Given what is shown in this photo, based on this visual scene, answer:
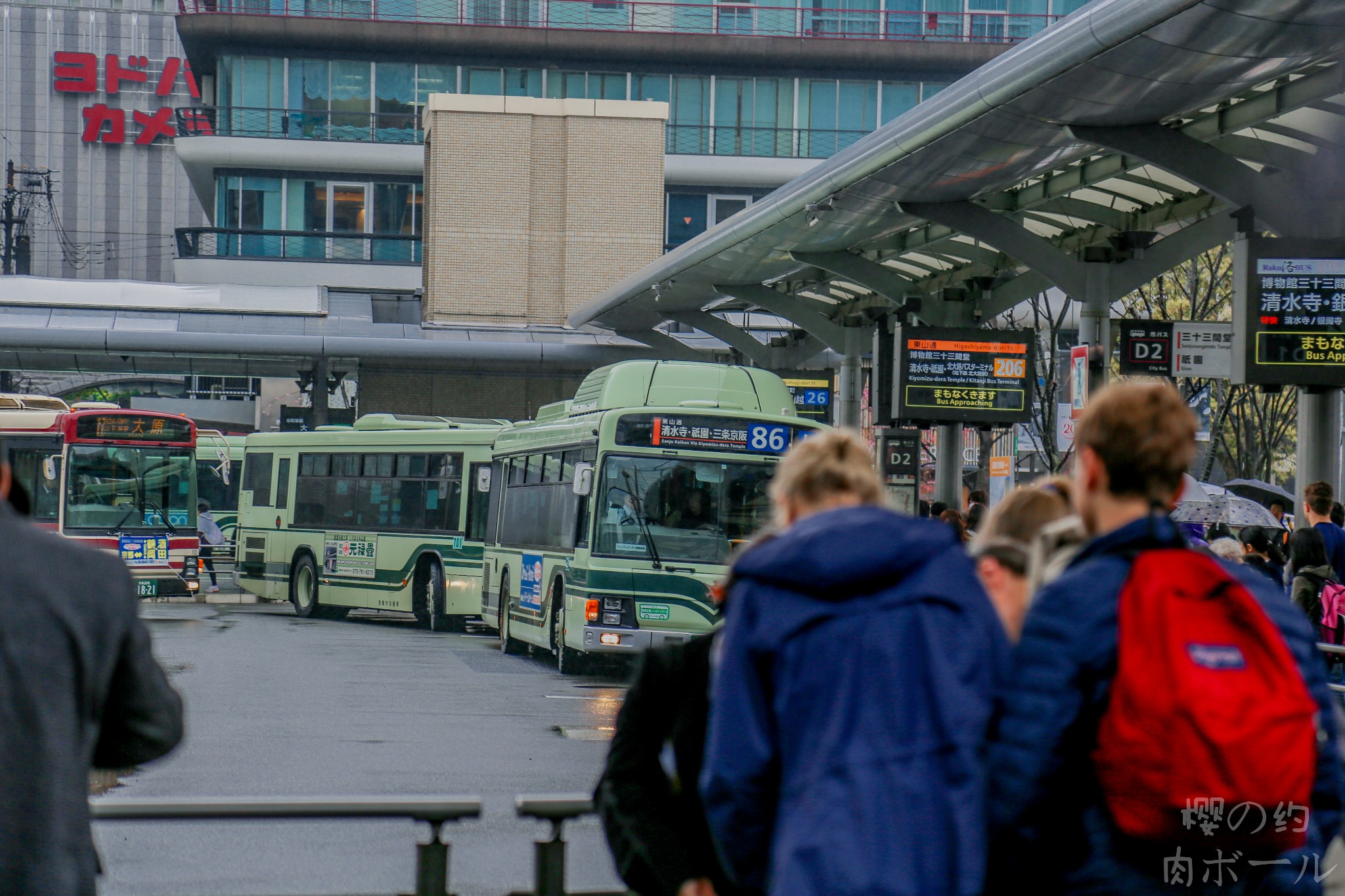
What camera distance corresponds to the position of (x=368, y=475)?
25734 millimetres

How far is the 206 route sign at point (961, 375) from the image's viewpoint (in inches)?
870

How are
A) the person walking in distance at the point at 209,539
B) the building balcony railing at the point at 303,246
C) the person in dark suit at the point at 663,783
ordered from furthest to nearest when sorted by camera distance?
the building balcony railing at the point at 303,246 < the person walking in distance at the point at 209,539 < the person in dark suit at the point at 663,783

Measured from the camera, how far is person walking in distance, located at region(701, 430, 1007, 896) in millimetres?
2807

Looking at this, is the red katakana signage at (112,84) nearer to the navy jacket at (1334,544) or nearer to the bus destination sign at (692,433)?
the bus destination sign at (692,433)

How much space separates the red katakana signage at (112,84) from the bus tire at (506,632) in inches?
2759

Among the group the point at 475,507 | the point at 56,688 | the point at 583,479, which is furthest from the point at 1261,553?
the point at 475,507

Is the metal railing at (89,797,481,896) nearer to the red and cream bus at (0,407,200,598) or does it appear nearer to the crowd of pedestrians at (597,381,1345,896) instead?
the crowd of pedestrians at (597,381,1345,896)

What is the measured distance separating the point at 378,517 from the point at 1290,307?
1497 centimetres

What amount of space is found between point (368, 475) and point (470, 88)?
111 ft

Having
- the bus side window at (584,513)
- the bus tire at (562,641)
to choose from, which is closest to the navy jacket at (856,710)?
the bus side window at (584,513)

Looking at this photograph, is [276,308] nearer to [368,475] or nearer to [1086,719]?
[368,475]

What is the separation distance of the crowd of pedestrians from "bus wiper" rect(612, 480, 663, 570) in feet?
44.5

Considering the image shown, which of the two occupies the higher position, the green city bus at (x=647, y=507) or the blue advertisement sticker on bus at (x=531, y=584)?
the green city bus at (x=647, y=507)

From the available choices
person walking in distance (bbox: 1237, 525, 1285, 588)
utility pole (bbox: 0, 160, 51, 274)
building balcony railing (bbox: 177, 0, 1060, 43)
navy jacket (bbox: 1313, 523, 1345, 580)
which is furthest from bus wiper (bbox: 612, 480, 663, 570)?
utility pole (bbox: 0, 160, 51, 274)
